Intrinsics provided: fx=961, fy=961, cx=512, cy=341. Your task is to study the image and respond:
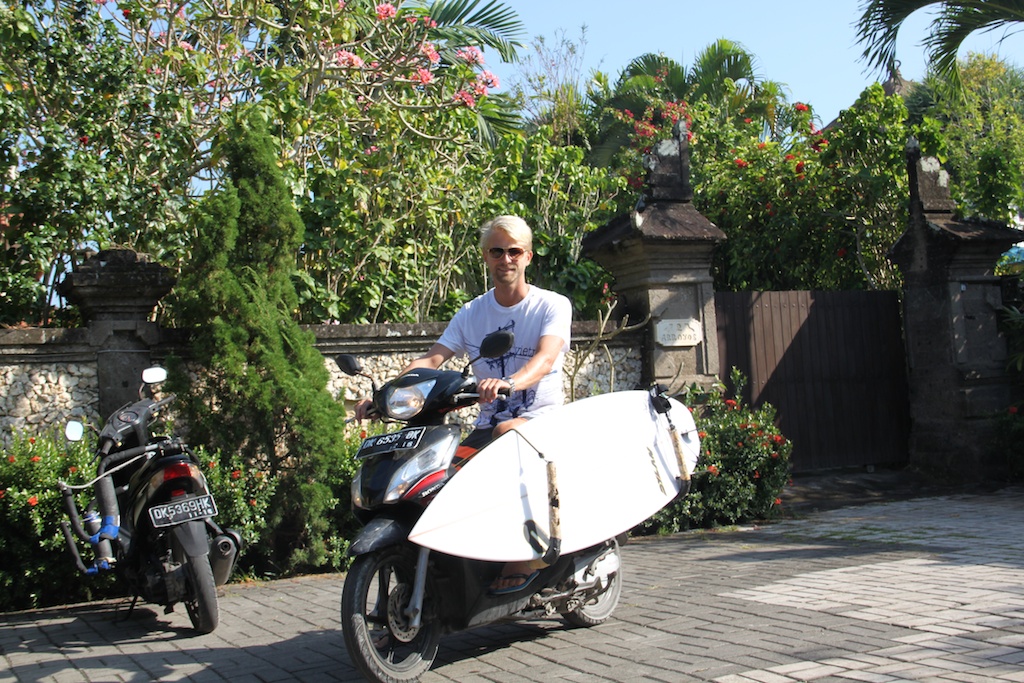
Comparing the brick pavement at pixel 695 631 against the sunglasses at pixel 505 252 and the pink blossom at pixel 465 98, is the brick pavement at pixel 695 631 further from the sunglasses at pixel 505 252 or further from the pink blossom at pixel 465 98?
the pink blossom at pixel 465 98

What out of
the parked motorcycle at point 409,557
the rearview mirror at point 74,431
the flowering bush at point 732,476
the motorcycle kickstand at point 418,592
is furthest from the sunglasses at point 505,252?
the flowering bush at point 732,476

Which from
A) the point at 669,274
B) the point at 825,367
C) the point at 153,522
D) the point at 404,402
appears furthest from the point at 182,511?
the point at 825,367

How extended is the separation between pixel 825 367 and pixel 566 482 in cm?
647

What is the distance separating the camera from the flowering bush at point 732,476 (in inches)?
307

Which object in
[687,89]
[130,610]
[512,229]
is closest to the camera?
[512,229]

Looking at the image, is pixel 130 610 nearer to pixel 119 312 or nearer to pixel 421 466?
pixel 119 312

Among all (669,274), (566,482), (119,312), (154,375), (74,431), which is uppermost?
(669,274)

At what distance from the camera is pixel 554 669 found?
400 centimetres

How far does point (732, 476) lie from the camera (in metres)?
7.97

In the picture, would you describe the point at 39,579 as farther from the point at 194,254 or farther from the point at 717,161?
the point at 717,161

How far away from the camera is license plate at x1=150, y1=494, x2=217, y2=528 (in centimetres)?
504

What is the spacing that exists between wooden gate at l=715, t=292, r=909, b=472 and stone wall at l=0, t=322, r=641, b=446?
325 centimetres

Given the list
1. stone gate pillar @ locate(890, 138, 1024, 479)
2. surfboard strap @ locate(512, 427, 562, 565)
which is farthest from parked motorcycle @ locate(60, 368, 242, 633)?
stone gate pillar @ locate(890, 138, 1024, 479)

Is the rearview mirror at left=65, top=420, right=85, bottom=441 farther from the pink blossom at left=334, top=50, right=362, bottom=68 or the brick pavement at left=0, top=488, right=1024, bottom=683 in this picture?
the pink blossom at left=334, top=50, right=362, bottom=68
